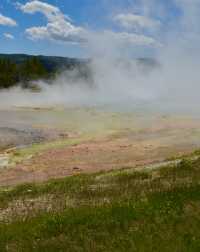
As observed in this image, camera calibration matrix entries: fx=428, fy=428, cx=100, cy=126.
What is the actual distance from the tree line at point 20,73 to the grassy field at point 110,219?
7070 cm

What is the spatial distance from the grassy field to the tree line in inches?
2783

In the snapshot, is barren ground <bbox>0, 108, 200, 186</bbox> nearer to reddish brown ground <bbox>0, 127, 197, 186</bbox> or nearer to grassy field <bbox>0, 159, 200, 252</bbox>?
reddish brown ground <bbox>0, 127, 197, 186</bbox>

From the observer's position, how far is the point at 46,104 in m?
62.1

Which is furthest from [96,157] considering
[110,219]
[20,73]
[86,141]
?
[20,73]

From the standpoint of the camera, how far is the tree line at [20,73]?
7994 centimetres

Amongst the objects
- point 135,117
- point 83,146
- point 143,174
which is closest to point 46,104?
point 135,117

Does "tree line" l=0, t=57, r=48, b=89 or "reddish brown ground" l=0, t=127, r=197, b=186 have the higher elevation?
"tree line" l=0, t=57, r=48, b=89

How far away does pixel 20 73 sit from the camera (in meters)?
84.1

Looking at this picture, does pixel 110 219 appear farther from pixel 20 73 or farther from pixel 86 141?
pixel 20 73

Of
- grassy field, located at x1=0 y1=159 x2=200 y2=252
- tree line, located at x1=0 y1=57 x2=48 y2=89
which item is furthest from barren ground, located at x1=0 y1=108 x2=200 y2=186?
tree line, located at x1=0 y1=57 x2=48 y2=89

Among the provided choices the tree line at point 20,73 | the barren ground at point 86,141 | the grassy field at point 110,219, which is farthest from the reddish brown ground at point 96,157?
the tree line at point 20,73

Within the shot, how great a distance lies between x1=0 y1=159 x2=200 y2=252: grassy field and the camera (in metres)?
6.80

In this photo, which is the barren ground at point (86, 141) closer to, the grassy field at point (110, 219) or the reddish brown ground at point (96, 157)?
the reddish brown ground at point (96, 157)

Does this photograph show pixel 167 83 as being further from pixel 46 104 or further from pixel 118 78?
pixel 46 104
